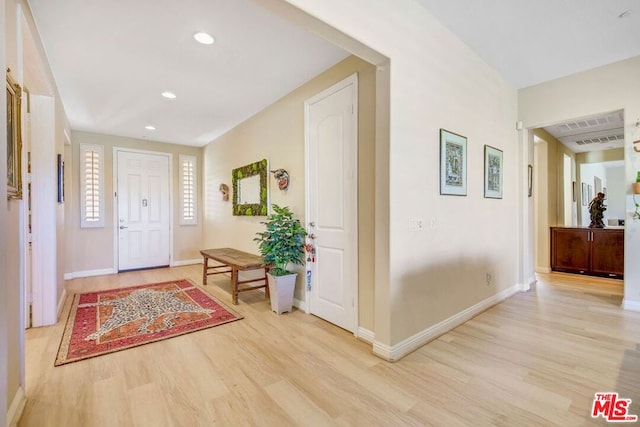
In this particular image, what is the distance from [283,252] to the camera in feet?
10.3

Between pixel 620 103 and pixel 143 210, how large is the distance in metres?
7.29

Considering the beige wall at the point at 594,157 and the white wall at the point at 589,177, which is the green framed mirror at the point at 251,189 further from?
the white wall at the point at 589,177

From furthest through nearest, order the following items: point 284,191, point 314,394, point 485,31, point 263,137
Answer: point 263,137, point 284,191, point 485,31, point 314,394

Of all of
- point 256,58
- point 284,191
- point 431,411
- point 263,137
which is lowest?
point 431,411

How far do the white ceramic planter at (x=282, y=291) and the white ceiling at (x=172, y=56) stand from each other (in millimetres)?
2199

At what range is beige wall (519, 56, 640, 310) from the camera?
3.12m

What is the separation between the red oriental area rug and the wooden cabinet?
5501 millimetres

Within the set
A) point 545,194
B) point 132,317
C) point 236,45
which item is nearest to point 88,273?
point 132,317

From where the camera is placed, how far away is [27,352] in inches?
91.3

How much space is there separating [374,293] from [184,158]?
5272mm

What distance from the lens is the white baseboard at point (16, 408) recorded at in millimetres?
1501

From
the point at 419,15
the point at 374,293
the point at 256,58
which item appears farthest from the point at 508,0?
the point at 374,293

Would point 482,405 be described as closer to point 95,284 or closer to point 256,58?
point 256,58

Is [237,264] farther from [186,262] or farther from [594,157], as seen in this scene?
[594,157]
